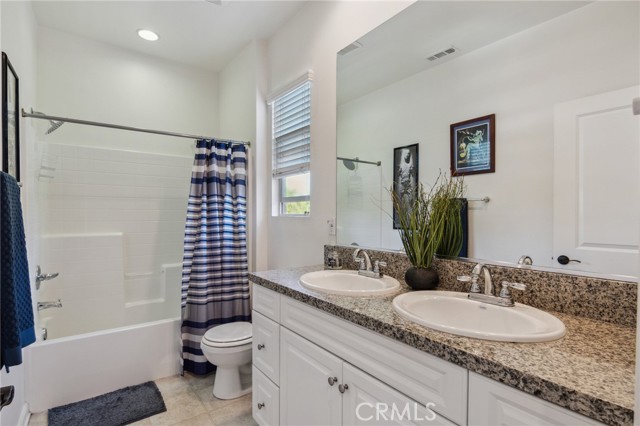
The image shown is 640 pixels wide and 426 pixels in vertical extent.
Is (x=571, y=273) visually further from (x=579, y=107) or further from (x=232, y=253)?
(x=232, y=253)

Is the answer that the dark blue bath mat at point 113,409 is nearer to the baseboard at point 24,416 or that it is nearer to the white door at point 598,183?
the baseboard at point 24,416

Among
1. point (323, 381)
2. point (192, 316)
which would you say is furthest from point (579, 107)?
point (192, 316)

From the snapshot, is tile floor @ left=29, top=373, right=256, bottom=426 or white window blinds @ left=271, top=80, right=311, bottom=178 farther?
white window blinds @ left=271, top=80, right=311, bottom=178

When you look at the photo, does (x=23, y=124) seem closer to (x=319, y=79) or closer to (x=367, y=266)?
(x=319, y=79)

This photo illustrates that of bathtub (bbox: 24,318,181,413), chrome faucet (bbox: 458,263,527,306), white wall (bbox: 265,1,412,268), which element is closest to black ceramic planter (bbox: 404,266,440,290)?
chrome faucet (bbox: 458,263,527,306)

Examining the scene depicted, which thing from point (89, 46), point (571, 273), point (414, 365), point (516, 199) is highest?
point (89, 46)

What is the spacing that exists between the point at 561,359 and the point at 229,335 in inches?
70.7

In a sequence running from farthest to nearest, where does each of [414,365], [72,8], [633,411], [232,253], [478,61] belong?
[232,253], [72,8], [478,61], [414,365], [633,411]

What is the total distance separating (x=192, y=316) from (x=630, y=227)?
2.36 metres

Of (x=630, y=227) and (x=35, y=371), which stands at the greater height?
(x=630, y=227)

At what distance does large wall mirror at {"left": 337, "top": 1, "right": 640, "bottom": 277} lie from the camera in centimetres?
94

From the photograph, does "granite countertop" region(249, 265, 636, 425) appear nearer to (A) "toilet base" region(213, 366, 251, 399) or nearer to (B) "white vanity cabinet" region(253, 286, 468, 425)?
(B) "white vanity cabinet" region(253, 286, 468, 425)

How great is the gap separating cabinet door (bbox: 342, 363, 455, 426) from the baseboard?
70.9 inches

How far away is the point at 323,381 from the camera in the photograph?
3.85 ft
